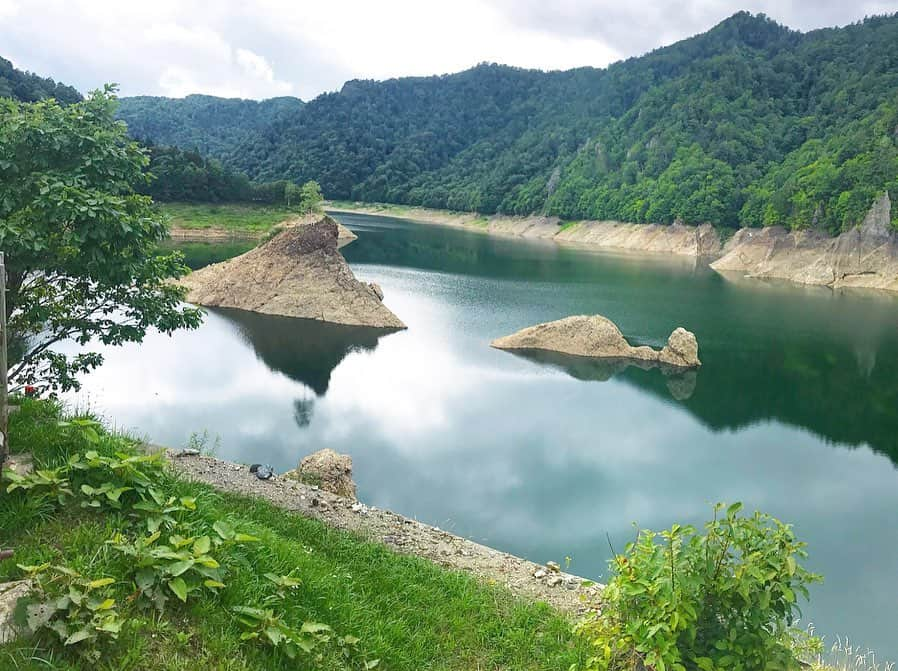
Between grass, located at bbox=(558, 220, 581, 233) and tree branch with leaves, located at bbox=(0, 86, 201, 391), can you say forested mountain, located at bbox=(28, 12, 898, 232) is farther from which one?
tree branch with leaves, located at bbox=(0, 86, 201, 391)

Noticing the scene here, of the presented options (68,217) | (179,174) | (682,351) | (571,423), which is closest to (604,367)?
(682,351)

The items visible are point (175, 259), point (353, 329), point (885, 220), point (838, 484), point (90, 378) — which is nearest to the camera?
point (175, 259)

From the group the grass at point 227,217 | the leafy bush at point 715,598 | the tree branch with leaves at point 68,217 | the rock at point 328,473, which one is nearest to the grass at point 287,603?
the leafy bush at point 715,598

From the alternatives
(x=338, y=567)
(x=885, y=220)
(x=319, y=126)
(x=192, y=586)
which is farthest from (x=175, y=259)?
(x=319, y=126)

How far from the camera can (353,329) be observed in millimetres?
36031

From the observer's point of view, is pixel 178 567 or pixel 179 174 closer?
pixel 178 567

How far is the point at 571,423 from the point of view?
23344mm

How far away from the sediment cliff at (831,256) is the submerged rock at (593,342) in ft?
129

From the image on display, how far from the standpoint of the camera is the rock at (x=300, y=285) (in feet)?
123

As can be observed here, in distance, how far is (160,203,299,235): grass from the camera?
2955 inches

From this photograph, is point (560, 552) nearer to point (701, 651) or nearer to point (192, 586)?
point (701, 651)

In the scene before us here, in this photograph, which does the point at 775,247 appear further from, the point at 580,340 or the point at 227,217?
the point at 227,217

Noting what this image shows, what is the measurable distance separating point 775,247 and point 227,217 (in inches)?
2431

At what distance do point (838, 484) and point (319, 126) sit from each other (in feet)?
565
